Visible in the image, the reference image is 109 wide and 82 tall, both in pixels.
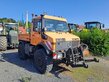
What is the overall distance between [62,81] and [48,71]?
1158 millimetres

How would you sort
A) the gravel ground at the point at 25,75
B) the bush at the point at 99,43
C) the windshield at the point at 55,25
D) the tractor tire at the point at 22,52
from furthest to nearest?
1. the bush at the point at 99,43
2. the tractor tire at the point at 22,52
3. the windshield at the point at 55,25
4. the gravel ground at the point at 25,75

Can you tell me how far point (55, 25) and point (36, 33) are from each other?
1009mm

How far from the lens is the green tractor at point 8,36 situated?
1575 cm

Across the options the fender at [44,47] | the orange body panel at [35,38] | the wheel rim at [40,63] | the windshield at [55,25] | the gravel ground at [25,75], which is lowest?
the gravel ground at [25,75]

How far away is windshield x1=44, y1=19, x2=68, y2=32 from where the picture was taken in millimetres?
9781

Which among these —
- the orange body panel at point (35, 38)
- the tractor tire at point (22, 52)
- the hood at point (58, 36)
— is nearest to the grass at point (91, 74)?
the hood at point (58, 36)

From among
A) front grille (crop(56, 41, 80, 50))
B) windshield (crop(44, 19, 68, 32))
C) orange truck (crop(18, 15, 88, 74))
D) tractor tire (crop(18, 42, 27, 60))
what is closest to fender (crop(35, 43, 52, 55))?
orange truck (crop(18, 15, 88, 74))

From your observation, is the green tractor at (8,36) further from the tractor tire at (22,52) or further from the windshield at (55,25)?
the windshield at (55,25)

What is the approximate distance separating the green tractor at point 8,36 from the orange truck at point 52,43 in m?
5.56

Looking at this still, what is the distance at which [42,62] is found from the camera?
9.55 metres

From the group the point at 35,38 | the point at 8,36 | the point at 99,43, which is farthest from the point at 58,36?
the point at 8,36

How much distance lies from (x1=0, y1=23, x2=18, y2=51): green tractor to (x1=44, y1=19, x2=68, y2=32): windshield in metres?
6.78

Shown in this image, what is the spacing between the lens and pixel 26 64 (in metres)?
11.3

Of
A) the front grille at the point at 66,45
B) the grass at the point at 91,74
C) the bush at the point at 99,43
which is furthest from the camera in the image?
the bush at the point at 99,43
